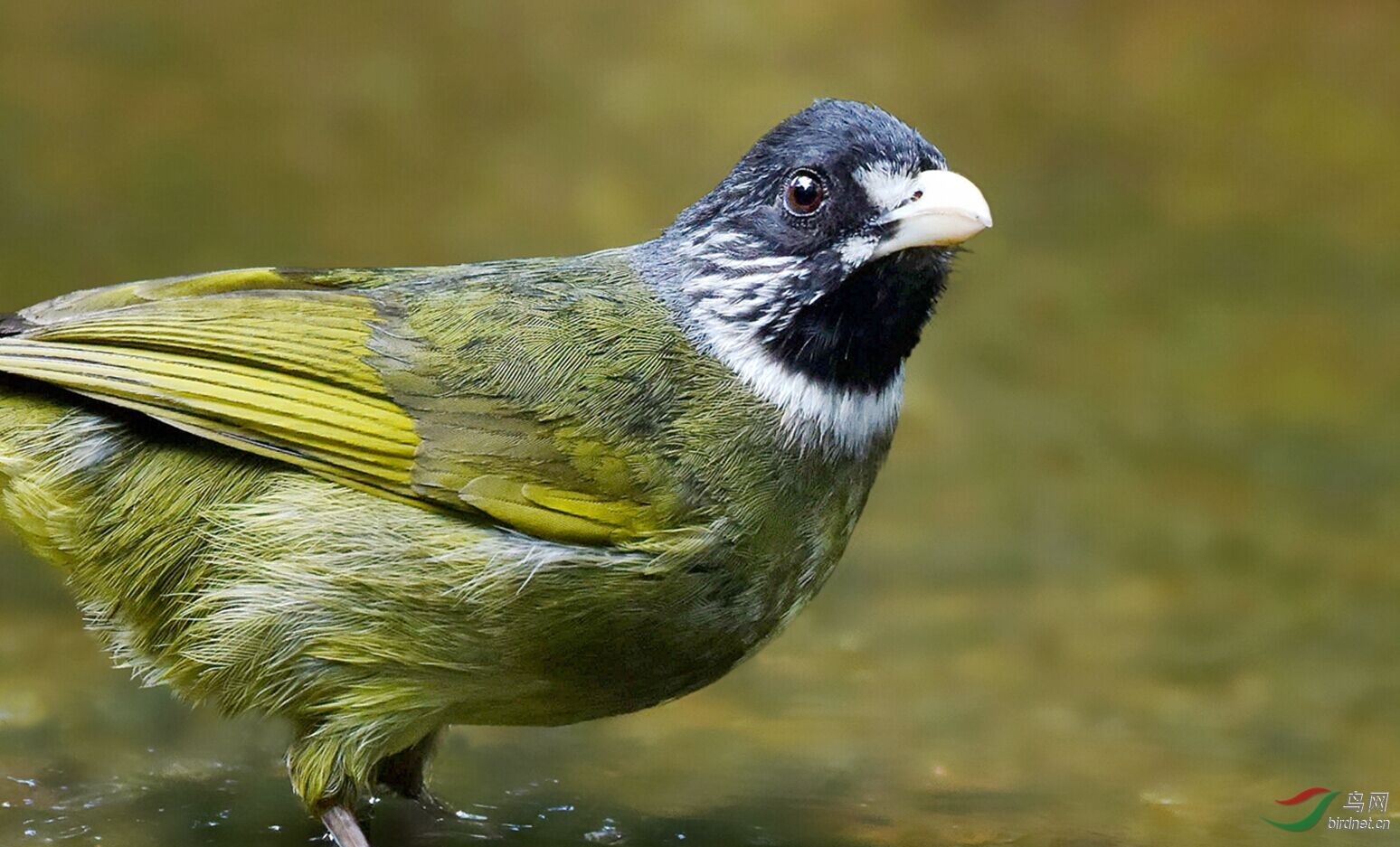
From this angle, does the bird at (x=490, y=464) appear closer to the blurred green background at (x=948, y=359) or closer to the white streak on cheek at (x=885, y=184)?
the white streak on cheek at (x=885, y=184)

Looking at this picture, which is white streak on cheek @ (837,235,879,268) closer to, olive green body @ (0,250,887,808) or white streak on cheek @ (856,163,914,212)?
white streak on cheek @ (856,163,914,212)

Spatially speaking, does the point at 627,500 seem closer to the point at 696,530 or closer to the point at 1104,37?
the point at 696,530

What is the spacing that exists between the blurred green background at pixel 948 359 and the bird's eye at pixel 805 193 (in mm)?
1458

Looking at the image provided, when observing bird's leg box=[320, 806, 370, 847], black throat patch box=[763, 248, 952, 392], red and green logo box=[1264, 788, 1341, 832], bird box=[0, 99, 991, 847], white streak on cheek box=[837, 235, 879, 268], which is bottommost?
bird's leg box=[320, 806, 370, 847]

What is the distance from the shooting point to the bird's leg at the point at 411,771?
433 cm

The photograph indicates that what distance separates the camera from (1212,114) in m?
7.94

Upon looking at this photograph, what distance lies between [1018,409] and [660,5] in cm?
316

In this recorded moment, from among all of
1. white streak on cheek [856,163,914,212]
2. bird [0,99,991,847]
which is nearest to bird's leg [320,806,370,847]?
bird [0,99,991,847]

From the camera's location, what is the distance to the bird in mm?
3680

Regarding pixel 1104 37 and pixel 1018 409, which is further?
pixel 1104 37

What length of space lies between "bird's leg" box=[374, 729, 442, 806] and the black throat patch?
147cm

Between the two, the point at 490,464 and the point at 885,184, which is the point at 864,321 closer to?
the point at 885,184

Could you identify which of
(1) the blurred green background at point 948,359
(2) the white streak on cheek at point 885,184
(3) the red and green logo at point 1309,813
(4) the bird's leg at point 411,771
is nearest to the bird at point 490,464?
(2) the white streak on cheek at point 885,184

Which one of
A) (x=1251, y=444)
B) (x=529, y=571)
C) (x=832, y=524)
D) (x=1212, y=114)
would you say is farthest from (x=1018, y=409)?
(x=529, y=571)
